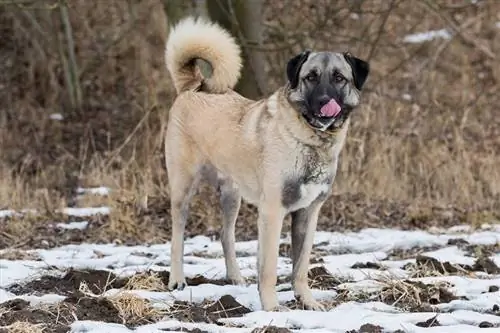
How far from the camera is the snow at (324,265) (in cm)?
473

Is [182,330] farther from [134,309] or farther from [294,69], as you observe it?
[294,69]

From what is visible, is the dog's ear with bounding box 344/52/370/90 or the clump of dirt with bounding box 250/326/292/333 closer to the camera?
the clump of dirt with bounding box 250/326/292/333

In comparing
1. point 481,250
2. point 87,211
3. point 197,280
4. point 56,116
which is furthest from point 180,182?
point 56,116

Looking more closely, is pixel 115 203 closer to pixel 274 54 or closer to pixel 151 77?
pixel 274 54

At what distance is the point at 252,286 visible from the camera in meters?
5.91

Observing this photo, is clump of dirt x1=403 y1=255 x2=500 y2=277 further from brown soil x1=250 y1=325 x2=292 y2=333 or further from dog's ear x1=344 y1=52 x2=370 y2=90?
brown soil x1=250 y1=325 x2=292 y2=333

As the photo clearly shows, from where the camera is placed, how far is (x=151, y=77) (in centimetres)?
1417

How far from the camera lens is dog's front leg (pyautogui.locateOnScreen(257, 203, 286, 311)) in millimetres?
5229

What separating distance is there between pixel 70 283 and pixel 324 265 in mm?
1597

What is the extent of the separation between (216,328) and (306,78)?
4.68 ft

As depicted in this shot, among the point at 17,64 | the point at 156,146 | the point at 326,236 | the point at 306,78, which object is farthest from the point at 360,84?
the point at 17,64

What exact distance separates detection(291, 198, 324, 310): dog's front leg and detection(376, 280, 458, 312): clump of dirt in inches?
16.0

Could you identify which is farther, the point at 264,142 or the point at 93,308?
the point at 264,142

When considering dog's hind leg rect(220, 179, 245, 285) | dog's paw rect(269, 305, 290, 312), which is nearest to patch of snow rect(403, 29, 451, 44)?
dog's hind leg rect(220, 179, 245, 285)
